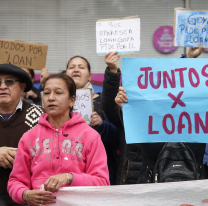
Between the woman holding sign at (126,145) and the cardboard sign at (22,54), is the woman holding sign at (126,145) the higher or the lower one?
the lower one

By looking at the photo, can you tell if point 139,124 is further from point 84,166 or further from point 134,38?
point 134,38

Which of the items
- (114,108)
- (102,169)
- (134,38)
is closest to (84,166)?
(102,169)

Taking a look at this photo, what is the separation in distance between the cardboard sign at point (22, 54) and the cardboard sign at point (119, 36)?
1260mm

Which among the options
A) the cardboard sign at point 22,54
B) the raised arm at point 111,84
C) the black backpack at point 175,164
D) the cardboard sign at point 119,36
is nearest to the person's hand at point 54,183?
the black backpack at point 175,164

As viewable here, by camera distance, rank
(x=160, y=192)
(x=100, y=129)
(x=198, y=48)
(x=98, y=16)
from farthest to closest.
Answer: (x=98, y=16), (x=100, y=129), (x=198, y=48), (x=160, y=192)

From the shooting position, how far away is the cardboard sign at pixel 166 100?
2.88 meters

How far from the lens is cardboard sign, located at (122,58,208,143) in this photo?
2883mm

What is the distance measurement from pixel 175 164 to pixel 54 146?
86 centimetres

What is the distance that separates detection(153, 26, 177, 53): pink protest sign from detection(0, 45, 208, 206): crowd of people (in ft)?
10.1

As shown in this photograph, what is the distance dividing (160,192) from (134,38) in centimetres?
149

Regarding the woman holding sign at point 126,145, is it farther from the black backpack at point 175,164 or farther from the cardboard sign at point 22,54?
the cardboard sign at point 22,54

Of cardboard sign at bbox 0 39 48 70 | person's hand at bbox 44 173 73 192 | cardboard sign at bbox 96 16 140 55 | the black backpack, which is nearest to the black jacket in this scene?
cardboard sign at bbox 96 16 140 55

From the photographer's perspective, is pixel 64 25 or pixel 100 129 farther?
pixel 64 25

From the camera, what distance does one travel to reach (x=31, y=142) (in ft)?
8.98
